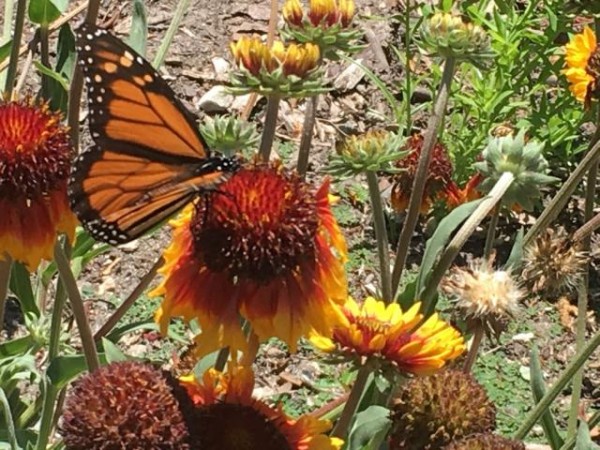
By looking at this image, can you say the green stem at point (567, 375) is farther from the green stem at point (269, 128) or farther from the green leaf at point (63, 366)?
the green leaf at point (63, 366)

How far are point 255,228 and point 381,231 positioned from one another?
0.50 meters

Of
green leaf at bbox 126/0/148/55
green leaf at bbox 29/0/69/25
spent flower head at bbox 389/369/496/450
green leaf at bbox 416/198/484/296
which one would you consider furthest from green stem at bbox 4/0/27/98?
spent flower head at bbox 389/369/496/450

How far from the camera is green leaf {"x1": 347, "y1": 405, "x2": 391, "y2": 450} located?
5.87 ft

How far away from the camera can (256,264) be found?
1.54 metres

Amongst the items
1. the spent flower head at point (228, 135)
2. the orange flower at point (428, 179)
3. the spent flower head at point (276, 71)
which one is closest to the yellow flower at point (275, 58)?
the spent flower head at point (276, 71)

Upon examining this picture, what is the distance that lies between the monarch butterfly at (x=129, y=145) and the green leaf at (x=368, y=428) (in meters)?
0.45

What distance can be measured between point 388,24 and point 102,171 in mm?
2642

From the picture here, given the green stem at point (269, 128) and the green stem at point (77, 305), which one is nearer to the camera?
the green stem at point (77, 305)

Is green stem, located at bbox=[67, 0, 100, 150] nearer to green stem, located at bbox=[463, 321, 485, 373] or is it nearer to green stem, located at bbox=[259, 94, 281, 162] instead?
green stem, located at bbox=[259, 94, 281, 162]

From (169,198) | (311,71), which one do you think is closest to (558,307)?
(311,71)

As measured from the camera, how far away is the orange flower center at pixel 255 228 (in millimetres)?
1536

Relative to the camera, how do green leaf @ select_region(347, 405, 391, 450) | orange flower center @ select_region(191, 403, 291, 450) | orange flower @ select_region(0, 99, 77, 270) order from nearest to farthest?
1. orange flower center @ select_region(191, 403, 291, 450)
2. orange flower @ select_region(0, 99, 77, 270)
3. green leaf @ select_region(347, 405, 391, 450)

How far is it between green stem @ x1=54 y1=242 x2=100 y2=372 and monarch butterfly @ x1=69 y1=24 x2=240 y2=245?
0.24ft

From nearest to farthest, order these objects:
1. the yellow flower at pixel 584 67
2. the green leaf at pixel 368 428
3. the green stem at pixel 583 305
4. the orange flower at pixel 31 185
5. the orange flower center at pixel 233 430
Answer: the orange flower center at pixel 233 430
the orange flower at pixel 31 185
the green leaf at pixel 368 428
the green stem at pixel 583 305
the yellow flower at pixel 584 67
